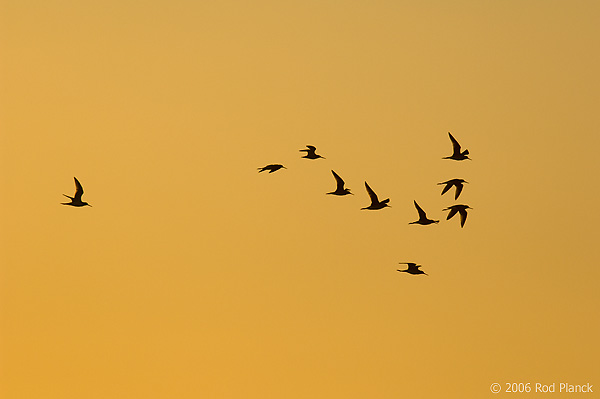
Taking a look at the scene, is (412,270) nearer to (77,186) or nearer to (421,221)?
(421,221)

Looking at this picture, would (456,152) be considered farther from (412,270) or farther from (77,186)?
(77,186)

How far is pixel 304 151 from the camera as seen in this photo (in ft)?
216

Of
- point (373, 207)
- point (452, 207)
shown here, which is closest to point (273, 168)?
point (373, 207)

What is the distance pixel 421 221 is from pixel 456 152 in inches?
180

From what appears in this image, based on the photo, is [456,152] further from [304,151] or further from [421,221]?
[304,151]

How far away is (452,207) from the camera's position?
68.2 metres

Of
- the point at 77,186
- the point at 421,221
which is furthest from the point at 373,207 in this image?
the point at 77,186

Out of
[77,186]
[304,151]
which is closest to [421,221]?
[304,151]

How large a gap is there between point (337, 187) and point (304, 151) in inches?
110

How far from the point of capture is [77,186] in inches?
2571

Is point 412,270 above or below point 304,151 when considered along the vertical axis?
below

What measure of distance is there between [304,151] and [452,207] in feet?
31.4

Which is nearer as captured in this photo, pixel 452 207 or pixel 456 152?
pixel 456 152

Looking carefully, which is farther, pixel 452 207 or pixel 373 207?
pixel 452 207
